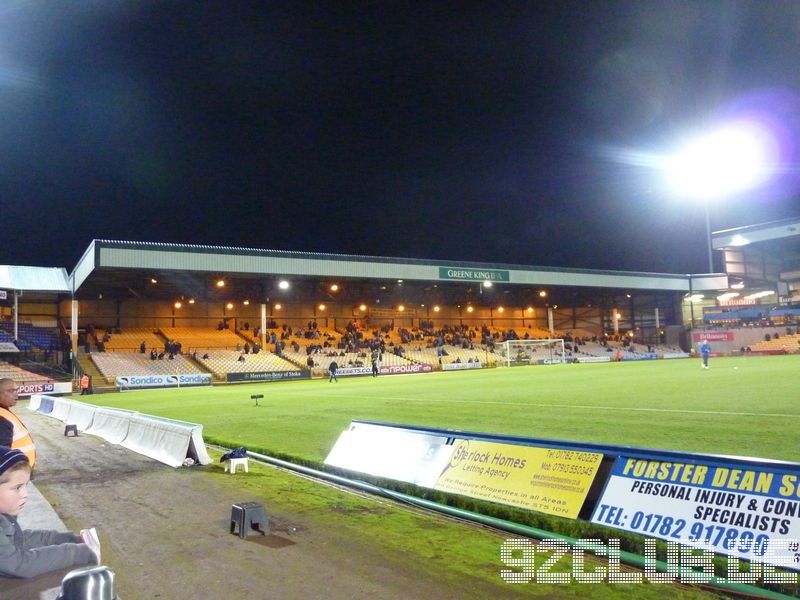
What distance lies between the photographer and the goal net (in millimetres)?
55428

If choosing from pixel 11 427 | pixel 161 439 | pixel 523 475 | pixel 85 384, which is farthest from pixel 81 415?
pixel 85 384

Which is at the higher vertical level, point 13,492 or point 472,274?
point 472,274

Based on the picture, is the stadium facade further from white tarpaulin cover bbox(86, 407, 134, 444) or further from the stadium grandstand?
white tarpaulin cover bbox(86, 407, 134, 444)

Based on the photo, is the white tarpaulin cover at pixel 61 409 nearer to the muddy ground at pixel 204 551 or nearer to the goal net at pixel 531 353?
the muddy ground at pixel 204 551

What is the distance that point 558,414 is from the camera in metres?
15.1

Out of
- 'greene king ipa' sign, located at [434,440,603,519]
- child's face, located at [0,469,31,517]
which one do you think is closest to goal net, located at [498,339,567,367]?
'greene king ipa' sign, located at [434,440,603,519]

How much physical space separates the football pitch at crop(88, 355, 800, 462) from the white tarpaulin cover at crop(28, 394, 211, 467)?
1636mm

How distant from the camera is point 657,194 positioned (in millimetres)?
65125

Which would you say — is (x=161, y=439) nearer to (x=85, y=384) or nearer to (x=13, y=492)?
(x=13, y=492)

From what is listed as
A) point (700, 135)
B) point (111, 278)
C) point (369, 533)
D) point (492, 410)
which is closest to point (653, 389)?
point (492, 410)
